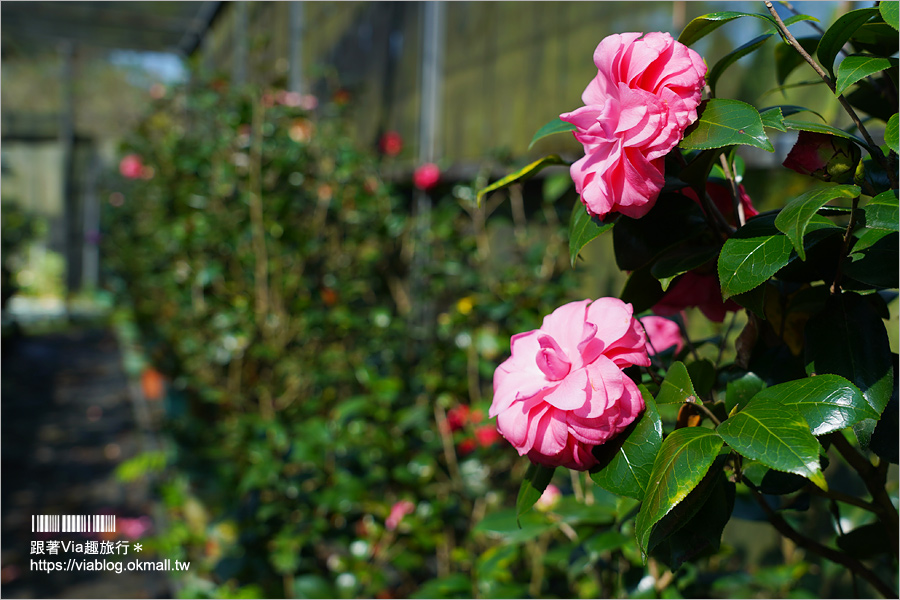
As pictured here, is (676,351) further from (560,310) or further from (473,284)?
(473,284)

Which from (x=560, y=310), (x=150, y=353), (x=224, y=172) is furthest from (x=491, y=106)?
(x=150, y=353)

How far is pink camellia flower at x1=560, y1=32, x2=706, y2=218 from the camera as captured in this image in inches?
22.2

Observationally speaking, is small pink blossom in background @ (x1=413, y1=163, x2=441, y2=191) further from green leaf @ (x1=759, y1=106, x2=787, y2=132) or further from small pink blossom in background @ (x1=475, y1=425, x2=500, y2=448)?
green leaf @ (x1=759, y1=106, x2=787, y2=132)

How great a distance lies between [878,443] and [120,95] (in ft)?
46.7

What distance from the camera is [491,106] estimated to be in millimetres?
2498

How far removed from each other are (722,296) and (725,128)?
0.14 meters

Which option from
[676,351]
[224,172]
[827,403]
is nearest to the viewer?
[827,403]

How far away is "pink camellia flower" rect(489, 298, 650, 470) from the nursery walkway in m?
1.65

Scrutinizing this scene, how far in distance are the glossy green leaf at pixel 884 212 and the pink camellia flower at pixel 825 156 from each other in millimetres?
71

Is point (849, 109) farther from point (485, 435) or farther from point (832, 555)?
point (485, 435)

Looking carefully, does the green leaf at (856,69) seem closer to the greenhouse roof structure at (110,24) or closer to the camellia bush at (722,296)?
the camellia bush at (722,296)

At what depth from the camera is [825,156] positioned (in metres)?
0.59

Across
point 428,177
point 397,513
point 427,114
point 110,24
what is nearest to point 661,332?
point 397,513

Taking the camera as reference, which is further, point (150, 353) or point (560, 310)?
point (150, 353)
